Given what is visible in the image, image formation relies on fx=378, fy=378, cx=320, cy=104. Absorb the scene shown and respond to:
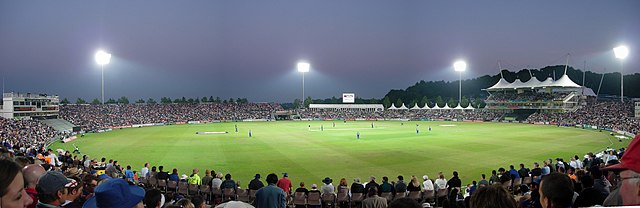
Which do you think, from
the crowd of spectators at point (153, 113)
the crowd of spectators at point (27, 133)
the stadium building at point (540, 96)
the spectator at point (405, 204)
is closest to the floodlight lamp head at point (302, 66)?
the crowd of spectators at point (153, 113)

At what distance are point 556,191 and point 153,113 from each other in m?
87.5

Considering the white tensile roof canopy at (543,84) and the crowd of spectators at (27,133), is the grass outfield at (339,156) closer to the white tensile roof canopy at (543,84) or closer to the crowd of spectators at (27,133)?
the crowd of spectators at (27,133)

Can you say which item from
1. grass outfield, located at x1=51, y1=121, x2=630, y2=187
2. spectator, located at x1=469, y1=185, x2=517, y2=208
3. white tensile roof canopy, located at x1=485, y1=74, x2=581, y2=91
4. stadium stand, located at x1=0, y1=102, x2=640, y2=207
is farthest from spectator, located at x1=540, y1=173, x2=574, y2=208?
white tensile roof canopy, located at x1=485, y1=74, x2=581, y2=91

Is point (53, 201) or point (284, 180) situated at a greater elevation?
point (53, 201)

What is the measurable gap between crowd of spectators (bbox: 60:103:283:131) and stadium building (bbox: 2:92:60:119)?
12.3 feet

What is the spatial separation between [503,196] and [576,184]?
6.73 metres

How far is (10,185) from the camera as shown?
2.77 m

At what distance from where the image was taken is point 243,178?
1972 centimetres

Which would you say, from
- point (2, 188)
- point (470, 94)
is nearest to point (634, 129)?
point (2, 188)

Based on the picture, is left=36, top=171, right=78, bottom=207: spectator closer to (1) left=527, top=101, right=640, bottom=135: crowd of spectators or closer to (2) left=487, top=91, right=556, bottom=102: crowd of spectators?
(1) left=527, top=101, right=640, bottom=135: crowd of spectators

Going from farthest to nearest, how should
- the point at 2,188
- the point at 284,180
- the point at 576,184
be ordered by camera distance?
the point at 284,180, the point at 576,184, the point at 2,188

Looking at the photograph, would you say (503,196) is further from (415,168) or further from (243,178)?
(415,168)

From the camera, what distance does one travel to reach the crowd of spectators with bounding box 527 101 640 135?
48.9 meters

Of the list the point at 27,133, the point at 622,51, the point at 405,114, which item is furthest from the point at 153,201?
the point at 405,114
